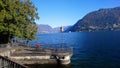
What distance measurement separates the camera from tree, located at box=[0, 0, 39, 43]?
49.8 meters

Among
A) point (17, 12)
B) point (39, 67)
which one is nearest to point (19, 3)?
point (17, 12)

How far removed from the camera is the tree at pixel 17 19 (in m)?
49.8

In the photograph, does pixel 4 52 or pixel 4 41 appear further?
pixel 4 41

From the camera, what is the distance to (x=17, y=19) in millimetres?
51656

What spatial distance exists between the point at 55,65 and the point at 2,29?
15304mm

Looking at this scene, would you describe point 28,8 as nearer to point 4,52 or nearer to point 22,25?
point 22,25

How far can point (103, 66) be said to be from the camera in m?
47.1

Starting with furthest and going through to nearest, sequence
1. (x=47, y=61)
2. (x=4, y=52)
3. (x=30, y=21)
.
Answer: (x=30, y=21) → (x=47, y=61) → (x=4, y=52)

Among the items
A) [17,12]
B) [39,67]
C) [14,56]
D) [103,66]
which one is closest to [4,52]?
[14,56]

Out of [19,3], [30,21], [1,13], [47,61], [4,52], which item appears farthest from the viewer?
[30,21]

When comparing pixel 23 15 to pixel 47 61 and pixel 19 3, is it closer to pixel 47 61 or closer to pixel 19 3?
pixel 19 3

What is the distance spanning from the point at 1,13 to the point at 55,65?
56.4 ft

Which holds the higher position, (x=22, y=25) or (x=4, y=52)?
(x=22, y=25)

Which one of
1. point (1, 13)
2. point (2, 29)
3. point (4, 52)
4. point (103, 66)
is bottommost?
point (103, 66)
